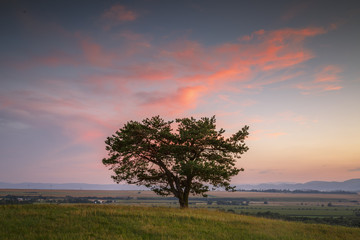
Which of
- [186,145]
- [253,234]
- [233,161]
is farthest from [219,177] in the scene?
[253,234]

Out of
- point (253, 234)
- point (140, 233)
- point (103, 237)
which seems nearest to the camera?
point (103, 237)

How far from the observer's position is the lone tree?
30734mm

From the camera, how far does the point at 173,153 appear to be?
31.3m

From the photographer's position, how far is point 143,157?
3234 centimetres

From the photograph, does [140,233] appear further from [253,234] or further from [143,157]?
[143,157]

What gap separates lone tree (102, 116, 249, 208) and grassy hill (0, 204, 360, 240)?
792 centimetres

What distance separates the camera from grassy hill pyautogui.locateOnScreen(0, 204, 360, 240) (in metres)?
16.8

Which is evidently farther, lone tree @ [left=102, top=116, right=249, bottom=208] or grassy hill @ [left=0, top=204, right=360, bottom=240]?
lone tree @ [left=102, top=116, right=249, bottom=208]

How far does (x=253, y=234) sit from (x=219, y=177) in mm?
12121

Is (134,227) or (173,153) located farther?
(173,153)

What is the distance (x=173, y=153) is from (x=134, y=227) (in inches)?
505

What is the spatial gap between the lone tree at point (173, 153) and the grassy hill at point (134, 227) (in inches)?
312

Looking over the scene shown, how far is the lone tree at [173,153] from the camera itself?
3073cm

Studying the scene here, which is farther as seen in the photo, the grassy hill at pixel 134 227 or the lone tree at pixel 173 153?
the lone tree at pixel 173 153
